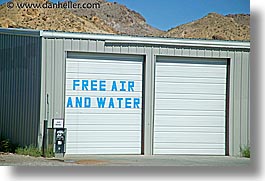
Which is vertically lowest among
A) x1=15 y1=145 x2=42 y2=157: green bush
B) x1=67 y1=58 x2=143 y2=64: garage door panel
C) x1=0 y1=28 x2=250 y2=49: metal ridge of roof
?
x1=15 y1=145 x2=42 y2=157: green bush

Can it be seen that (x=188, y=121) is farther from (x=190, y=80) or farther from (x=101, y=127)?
(x=101, y=127)

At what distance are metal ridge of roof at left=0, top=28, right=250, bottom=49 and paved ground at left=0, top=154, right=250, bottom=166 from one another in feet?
10.2

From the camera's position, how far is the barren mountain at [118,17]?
1942cm

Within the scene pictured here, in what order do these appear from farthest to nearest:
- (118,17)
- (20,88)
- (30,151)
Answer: (118,17) → (20,88) → (30,151)

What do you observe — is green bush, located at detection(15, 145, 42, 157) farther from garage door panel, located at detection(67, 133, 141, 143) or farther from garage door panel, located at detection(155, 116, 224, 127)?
garage door panel, located at detection(155, 116, 224, 127)

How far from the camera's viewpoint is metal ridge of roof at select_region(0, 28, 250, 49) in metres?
18.3

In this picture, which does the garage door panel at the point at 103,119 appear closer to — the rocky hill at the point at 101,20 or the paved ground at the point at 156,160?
the paved ground at the point at 156,160

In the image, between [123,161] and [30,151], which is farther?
[30,151]

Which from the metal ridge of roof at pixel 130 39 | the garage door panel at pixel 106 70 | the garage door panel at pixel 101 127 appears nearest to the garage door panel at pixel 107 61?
the garage door panel at pixel 106 70

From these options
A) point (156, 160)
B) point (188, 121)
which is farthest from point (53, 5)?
point (188, 121)

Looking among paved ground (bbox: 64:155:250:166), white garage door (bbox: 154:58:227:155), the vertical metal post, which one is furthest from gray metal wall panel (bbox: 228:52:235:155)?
the vertical metal post

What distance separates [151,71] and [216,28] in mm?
8360

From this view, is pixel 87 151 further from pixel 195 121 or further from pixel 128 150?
pixel 195 121

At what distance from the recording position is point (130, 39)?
18812 millimetres
